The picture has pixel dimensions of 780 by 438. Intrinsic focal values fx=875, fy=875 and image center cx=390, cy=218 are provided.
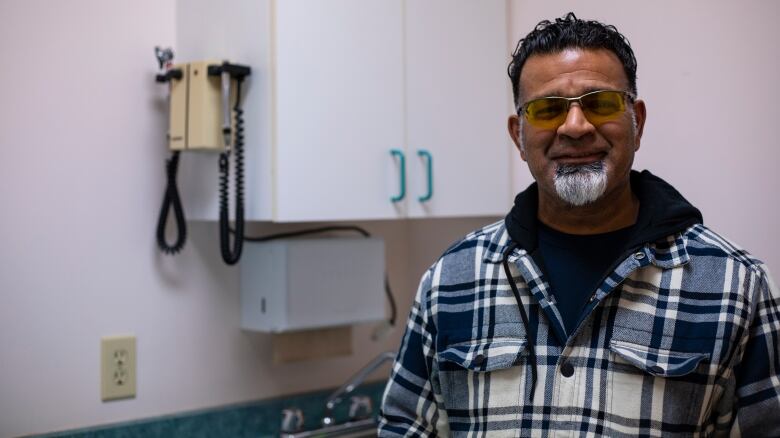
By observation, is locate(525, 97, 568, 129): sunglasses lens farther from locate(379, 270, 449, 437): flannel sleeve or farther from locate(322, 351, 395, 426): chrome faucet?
locate(322, 351, 395, 426): chrome faucet

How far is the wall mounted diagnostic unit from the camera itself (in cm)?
187

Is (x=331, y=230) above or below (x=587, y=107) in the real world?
below

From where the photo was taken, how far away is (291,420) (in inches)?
83.8

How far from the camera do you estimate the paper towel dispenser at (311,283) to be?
2068 mm

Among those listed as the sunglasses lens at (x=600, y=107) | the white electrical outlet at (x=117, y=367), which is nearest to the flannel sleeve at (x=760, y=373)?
the sunglasses lens at (x=600, y=107)

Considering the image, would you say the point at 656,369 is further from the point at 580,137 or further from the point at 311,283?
the point at 311,283

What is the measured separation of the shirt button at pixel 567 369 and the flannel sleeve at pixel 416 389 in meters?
0.24

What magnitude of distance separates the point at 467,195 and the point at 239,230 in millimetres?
595

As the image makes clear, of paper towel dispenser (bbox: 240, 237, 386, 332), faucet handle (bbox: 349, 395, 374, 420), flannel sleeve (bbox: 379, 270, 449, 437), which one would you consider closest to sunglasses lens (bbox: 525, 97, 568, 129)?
flannel sleeve (bbox: 379, 270, 449, 437)

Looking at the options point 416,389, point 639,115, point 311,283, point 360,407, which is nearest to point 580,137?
point 639,115

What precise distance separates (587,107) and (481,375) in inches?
17.4

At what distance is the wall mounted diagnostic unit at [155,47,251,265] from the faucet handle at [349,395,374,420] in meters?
0.54

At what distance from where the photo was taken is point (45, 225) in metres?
1.88

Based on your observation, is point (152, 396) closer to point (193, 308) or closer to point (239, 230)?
point (193, 308)
